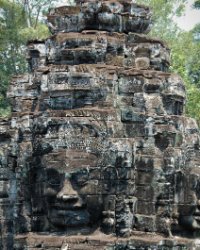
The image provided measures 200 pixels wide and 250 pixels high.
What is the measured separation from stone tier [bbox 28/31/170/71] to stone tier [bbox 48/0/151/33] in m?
0.29

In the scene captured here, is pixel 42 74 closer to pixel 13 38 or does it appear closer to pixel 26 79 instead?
pixel 26 79

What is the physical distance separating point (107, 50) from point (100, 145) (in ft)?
6.23

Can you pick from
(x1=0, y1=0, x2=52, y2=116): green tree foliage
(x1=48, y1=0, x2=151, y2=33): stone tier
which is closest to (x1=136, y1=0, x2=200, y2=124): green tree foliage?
(x1=0, y1=0, x2=52, y2=116): green tree foliage

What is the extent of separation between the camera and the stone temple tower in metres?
11.1

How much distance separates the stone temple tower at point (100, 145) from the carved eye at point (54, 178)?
2 cm

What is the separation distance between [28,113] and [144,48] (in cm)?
231

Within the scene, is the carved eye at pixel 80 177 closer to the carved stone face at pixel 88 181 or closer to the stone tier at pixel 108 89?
the carved stone face at pixel 88 181

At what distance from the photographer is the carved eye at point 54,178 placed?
11.1 meters

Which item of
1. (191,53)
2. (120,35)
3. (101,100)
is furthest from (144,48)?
(191,53)

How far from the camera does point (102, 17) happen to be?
41.0 ft

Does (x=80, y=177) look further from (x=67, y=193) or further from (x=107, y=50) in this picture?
(x=107, y=50)

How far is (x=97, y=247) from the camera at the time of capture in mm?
10836

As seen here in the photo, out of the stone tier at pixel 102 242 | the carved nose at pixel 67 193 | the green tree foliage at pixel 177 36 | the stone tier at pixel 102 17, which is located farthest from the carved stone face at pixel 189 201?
the green tree foliage at pixel 177 36

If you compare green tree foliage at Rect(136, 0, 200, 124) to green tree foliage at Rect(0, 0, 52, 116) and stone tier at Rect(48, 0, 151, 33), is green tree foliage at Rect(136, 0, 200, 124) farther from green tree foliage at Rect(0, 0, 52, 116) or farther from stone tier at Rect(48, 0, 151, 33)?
stone tier at Rect(48, 0, 151, 33)
